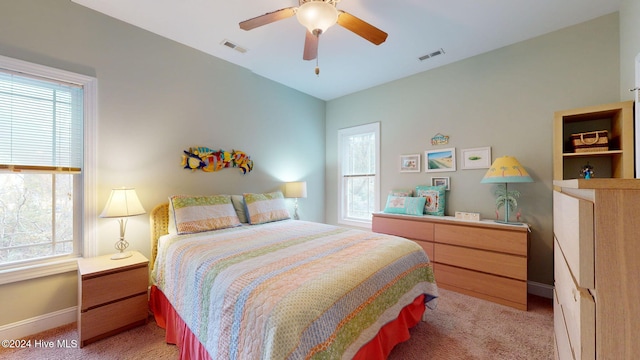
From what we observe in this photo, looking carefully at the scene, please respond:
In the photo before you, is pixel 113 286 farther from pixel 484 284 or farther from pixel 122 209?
pixel 484 284

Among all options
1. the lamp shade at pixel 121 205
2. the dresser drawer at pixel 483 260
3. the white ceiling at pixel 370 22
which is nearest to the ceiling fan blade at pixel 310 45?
the white ceiling at pixel 370 22

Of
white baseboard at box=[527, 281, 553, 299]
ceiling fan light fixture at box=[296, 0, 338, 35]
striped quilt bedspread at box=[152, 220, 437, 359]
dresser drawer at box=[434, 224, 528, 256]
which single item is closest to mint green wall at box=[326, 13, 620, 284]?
white baseboard at box=[527, 281, 553, 299]

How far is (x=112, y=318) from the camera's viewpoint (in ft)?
6.22

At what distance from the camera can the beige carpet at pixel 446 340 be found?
172cm

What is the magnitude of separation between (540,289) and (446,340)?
154 centimetres

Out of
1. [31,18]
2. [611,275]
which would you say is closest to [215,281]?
[611,275]

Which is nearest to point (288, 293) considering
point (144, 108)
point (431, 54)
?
point (144, 108)

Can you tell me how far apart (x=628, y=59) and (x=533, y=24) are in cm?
81

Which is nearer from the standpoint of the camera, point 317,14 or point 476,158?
point 317,14

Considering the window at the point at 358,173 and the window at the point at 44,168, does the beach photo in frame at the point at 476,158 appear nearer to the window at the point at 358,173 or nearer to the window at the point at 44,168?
the window at the point at 358,173

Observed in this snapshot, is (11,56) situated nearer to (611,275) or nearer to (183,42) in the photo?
(183,42)

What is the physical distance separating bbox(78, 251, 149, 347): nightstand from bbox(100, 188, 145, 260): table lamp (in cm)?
14

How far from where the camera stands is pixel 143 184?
8.27 feet

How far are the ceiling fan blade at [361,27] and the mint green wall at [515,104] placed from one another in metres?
1.81
